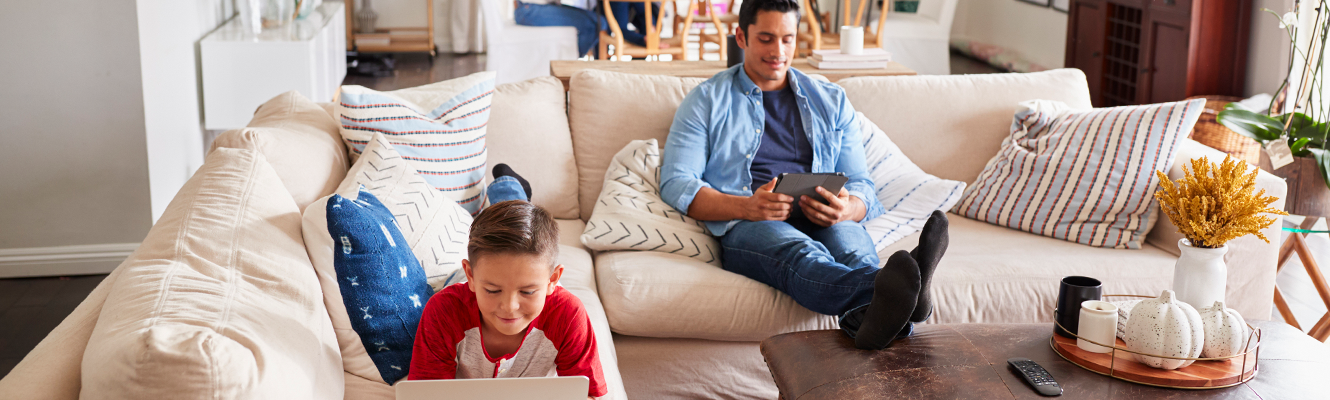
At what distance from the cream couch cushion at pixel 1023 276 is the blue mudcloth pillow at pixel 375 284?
1087mm

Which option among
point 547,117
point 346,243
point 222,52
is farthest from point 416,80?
point 346,243

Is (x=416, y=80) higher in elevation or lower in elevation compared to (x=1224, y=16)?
lower

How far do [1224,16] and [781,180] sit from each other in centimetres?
310

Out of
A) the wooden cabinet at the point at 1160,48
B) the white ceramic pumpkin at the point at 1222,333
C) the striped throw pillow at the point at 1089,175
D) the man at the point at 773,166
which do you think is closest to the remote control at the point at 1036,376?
the white ceramic pumpkin at the point at 1222,333

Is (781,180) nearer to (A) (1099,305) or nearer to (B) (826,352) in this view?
(B) (826,352)

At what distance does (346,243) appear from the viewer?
4.33ft

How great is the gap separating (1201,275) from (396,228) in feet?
4.17

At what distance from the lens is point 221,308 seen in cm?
116

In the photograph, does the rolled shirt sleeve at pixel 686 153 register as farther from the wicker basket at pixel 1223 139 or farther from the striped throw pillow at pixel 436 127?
the wicker basket at pixel 1223 139

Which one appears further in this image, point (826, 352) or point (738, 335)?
point (738, 335)

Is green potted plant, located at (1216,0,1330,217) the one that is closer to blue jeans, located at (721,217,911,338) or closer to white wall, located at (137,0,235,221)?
blue jeans, located at (721,217,911,338)

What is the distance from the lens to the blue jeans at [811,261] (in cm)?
173

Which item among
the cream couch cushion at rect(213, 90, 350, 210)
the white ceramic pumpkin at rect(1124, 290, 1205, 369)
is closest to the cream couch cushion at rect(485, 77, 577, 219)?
the cream couch cushion at rect(213, 90, 350, 210)

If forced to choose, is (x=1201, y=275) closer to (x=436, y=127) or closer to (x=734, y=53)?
(x=436, y=127)
